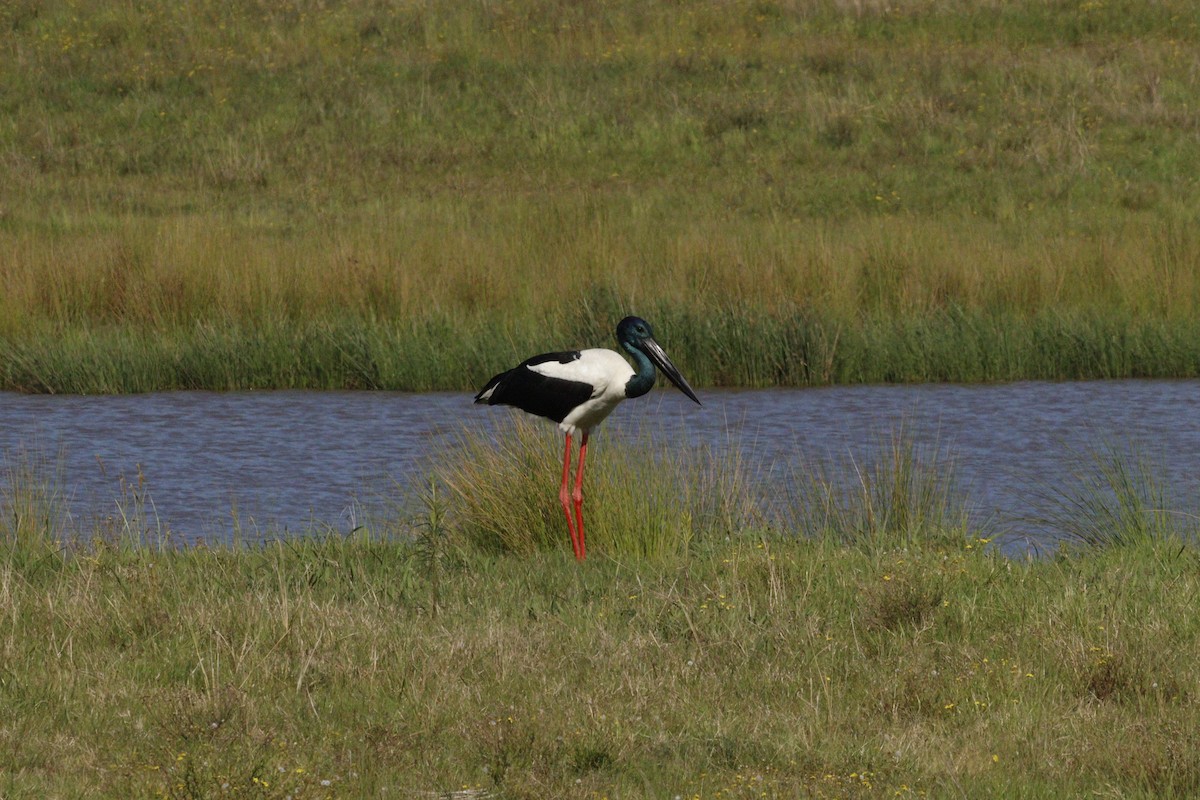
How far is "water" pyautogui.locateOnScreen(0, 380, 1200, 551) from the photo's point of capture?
32.9 feet

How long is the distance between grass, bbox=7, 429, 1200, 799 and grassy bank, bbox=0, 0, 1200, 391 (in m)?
6.52

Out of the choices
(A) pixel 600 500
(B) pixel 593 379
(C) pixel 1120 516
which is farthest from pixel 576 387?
(C) pixel 1120 516

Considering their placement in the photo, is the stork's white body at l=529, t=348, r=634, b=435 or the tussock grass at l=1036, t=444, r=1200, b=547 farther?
the stork's white body at l=529, t=348, r=634, b=435

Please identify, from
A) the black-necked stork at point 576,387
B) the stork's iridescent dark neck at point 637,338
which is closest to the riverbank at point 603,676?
the black-necked stork at point 576,387

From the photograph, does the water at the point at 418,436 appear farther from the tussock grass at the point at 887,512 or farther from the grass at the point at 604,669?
the grass at the point at 604,669

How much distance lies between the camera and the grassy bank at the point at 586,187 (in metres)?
14.2

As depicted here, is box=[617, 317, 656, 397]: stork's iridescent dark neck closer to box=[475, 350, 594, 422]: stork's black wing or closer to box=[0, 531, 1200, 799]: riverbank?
box=[475, 350, 594, 422]: stork's black wing

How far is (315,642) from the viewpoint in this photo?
5688mm

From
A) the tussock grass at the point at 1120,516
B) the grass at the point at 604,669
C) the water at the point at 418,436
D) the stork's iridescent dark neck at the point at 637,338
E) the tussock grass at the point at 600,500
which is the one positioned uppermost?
the stork's iridescent dark neck at the point at 637,338

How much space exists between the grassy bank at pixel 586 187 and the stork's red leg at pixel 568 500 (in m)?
5.40

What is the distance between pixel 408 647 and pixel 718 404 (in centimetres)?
785

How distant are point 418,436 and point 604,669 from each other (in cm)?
666

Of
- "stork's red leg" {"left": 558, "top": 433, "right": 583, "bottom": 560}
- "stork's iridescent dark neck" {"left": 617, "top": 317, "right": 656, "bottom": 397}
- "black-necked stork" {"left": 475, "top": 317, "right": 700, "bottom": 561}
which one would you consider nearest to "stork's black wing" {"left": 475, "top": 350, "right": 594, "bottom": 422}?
"black-necked stork" {"left": 475, "top": 317, "right": 700, "bottom": 561}

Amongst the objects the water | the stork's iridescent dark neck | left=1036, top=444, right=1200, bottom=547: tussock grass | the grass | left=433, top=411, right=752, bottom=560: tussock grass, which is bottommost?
the water
